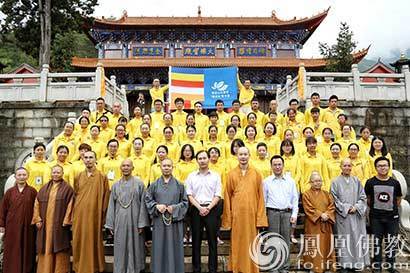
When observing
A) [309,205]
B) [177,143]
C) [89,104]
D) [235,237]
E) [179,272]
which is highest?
[89,104]

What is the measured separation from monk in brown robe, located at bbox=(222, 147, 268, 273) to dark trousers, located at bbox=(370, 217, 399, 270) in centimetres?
141

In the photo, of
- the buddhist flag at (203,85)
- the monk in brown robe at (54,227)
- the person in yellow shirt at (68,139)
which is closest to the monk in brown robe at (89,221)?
the monk in brown robe at (54,227)

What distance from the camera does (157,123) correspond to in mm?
7246

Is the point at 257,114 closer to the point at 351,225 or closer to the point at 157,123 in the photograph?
the point at 157,123

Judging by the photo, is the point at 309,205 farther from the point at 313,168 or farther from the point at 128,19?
the point at 128,19

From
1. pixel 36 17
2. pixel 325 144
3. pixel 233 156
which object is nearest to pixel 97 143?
pixel 233 156

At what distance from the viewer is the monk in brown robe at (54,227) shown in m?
4.50

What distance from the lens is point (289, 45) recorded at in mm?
21250

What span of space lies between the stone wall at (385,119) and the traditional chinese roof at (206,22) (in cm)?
1101

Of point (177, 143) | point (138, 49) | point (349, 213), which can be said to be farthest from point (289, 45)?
point (349, 213)

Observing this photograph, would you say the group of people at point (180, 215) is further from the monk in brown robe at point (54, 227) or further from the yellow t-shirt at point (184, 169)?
the yellow t-shirt at point (184, 169)

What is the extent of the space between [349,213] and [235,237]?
4.65 feet

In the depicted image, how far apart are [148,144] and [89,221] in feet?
6.85

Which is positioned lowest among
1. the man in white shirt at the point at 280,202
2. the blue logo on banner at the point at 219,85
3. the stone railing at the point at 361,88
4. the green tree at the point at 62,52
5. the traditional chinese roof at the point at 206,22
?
the man in white shirt at the point at 280,202
